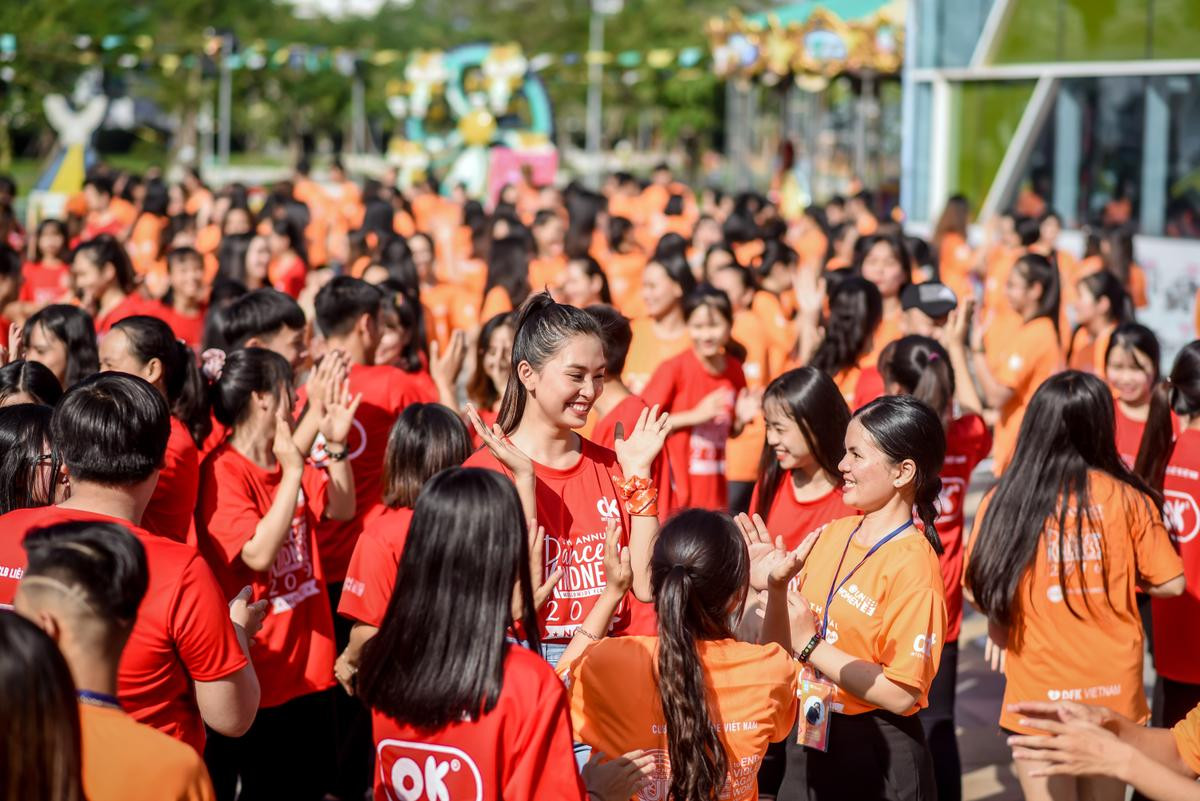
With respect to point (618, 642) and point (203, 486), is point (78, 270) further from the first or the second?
point (618, 642)

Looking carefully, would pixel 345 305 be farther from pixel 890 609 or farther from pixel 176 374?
pixel 890 609

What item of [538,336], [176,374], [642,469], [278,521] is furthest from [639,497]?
[176,374]

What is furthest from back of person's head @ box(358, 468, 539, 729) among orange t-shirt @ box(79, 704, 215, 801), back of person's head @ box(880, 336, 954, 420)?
back of person's head @ box(880, 336, 954, 420)

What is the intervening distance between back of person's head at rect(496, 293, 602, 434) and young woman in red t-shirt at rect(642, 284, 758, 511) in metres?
2.12

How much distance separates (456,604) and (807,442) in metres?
2.03

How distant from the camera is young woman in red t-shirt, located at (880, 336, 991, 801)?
4.79m

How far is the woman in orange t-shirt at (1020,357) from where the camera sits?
6660 millimetres

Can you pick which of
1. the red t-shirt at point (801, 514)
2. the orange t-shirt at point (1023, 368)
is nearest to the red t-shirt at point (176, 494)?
the red t-shirt at point (801, 514)

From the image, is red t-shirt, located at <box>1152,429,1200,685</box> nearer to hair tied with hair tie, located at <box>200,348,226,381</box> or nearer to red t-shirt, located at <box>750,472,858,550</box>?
red t-shirt, located at <box>750,472,858,550</box>

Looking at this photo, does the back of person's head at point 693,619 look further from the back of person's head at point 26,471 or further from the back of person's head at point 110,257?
the back of person's head at point 110,257

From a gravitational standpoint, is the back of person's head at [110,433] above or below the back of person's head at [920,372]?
below

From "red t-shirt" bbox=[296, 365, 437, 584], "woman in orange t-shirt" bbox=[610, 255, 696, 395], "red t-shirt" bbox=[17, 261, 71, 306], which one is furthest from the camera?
"red t-shirt" bbox=[17, 261, 71, 306]

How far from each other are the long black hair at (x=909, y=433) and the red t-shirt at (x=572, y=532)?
74 cm

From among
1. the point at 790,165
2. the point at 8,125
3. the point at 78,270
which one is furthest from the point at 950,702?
the point at 8,125
